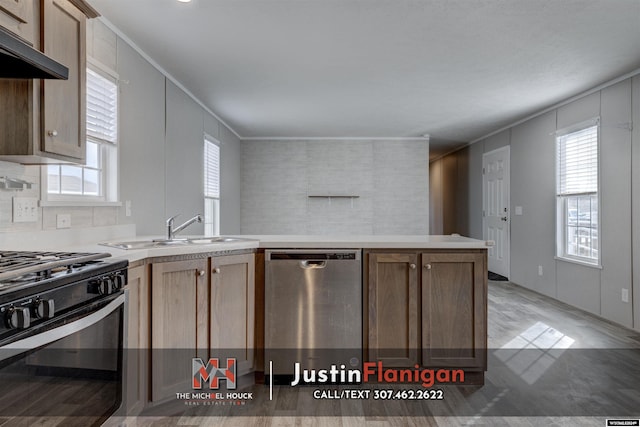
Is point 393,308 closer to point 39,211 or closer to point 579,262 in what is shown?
point 39,211

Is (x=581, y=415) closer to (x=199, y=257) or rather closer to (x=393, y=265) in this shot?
(x=393, y=265)

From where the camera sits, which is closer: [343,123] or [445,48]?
[445,48]

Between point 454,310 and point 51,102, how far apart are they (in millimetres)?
2446

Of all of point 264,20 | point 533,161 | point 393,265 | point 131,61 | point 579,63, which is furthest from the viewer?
point 533,161

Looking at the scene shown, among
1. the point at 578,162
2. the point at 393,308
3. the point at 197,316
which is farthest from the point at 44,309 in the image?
the point at 578,162

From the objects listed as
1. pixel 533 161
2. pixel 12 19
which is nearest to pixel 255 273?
pixel 12 19

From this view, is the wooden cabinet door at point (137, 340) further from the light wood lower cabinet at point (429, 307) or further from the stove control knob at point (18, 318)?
the light wood lower cabinet at point (429, 307)

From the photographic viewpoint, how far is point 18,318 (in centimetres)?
114

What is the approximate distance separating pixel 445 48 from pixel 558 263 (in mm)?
3320

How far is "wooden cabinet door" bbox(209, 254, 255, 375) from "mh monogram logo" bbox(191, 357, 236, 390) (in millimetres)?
40

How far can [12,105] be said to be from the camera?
1.83 meters

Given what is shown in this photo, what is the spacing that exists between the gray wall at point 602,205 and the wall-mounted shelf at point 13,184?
4.75 meters

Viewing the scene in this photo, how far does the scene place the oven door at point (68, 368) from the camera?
1161 mm

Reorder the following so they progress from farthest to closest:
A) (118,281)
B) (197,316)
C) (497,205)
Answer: (497,205), (197,316), (118,281)
